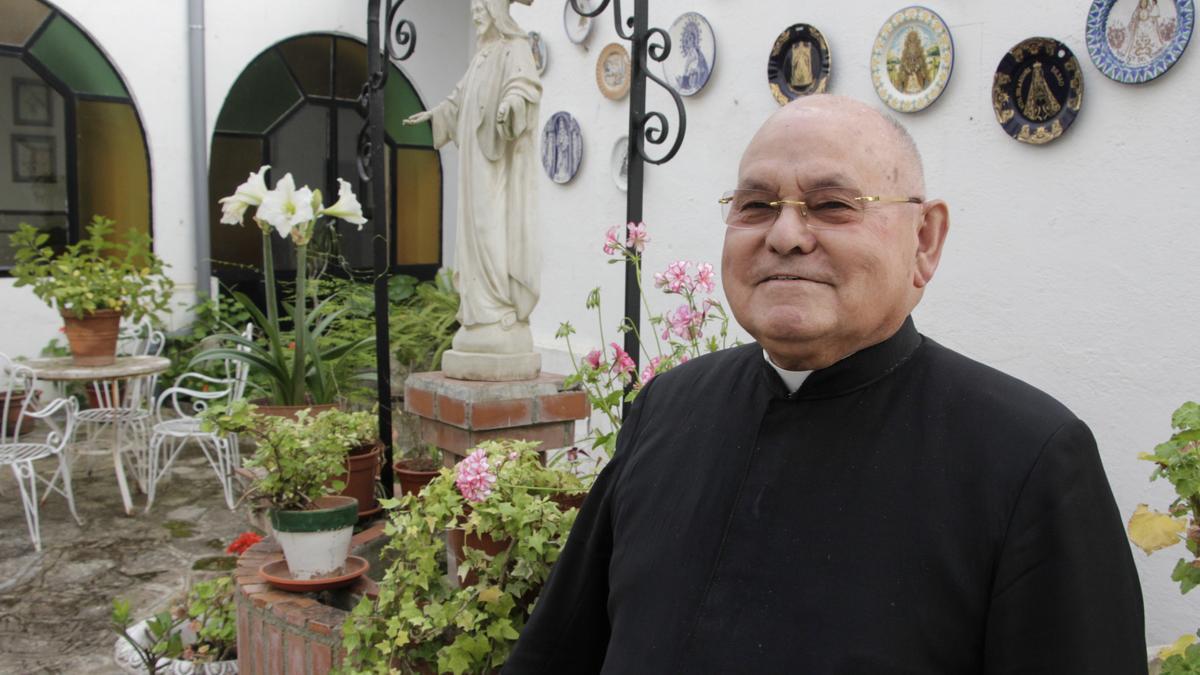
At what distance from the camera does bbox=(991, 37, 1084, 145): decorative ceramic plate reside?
12.1 ft

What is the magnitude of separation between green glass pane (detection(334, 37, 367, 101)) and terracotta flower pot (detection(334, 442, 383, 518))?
20.0 feet

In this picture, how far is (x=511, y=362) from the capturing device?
3529 mm

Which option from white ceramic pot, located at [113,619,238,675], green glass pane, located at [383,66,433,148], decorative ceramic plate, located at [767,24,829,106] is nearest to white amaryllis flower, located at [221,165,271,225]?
white ceramic pot, located at [113,619,238,675]

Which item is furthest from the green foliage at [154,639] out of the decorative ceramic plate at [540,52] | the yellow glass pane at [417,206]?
the yellow glass pane at [417,206]

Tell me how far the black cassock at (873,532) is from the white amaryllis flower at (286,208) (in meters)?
2.39

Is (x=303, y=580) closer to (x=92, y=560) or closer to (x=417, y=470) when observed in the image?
(x=417, y=470)

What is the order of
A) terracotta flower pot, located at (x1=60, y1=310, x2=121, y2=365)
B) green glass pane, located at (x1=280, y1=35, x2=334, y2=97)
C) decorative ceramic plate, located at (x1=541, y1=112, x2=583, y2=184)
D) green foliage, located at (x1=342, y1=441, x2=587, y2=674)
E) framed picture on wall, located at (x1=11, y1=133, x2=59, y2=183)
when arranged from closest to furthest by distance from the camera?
green foliage, located at (x1=342, y1=441, x2=587, y2=674) < terracotta flower pot, located at (x1=60, y1=310, x2=121, y2=365) < decorative ceramic plate, located at (x1=541, y1=112, x2=583, y2=184) < framed picture on wall, located at (x1=11, y1=133, x2=59, y2=183) < green glass pane, located at (x1=280, y1=35, x2=334, y2=97)

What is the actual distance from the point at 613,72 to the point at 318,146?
3.69 m

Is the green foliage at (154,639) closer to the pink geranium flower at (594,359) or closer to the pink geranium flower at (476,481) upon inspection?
the pink geranium flower at (476,481)

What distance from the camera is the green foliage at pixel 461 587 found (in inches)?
83.2

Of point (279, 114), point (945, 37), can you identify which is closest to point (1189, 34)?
point (945, 37)

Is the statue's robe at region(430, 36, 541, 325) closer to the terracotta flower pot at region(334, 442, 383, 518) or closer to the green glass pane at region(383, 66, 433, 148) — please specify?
the terracotta flower pot at region(334, 442, 383, 518)

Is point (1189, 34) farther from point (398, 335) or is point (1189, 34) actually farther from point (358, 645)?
point (398, 335)

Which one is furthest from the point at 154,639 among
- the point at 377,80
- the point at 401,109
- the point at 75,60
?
the point at 401,109
